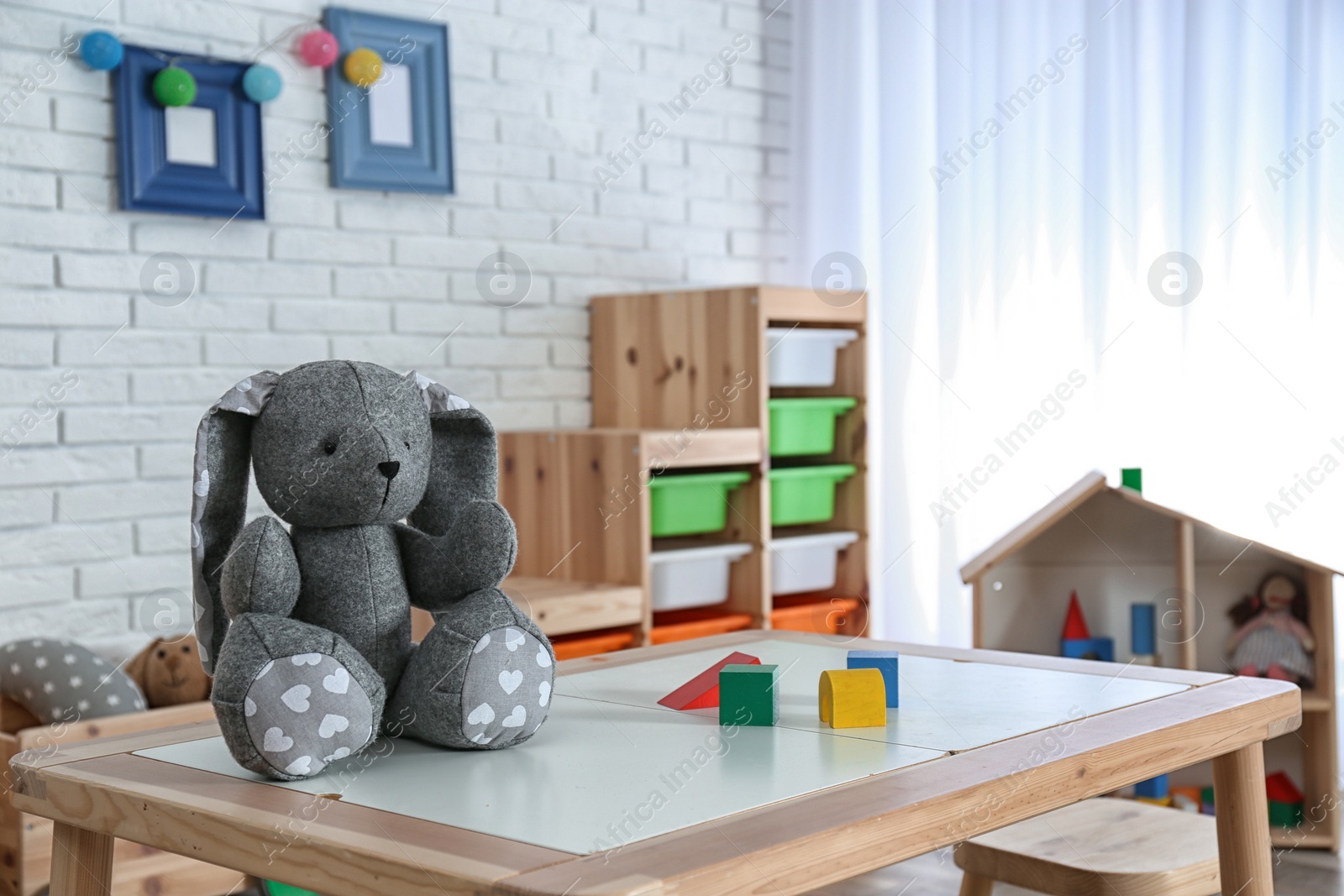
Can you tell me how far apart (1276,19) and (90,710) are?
2.42 metres

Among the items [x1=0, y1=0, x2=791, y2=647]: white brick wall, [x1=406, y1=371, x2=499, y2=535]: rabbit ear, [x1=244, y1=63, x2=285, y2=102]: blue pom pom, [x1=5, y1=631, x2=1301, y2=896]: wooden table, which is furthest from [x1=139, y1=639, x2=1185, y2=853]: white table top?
[x1=244, y1=63, x2=285, y2=102]: blue pom pom

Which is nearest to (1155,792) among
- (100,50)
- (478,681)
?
(478,681)

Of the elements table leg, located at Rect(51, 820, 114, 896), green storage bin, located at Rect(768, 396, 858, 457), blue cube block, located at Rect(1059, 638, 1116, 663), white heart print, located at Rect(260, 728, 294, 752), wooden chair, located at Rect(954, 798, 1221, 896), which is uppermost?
green storage bin, located at Rect(768, 396, 858, 457)

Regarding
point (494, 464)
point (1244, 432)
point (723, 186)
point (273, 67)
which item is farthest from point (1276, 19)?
point (494, 464)

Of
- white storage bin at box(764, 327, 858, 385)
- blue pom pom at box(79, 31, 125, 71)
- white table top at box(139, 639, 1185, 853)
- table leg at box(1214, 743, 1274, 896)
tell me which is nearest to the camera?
white table top at box(139, 639, 1185, 853)

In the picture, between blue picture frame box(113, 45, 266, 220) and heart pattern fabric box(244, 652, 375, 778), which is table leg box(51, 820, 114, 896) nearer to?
heart pattern fabric box(244, 652, 375, 778)

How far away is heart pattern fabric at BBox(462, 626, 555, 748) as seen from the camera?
1099 mm

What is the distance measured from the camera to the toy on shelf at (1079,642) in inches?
102

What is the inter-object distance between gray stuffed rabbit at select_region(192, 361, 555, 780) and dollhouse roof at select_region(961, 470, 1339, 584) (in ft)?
4.91

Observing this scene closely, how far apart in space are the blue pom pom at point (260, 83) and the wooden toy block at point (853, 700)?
175 centimetres

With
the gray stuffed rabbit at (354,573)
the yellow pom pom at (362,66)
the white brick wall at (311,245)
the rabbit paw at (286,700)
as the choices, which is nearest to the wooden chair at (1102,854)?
the gray stuffed rabbit at (354,573)

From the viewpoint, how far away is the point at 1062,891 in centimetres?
161

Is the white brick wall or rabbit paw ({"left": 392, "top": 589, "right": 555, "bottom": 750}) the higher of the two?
the white brick wall

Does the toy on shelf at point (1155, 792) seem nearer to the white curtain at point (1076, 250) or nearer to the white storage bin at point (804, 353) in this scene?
the white curtain at point (1076, 250)
